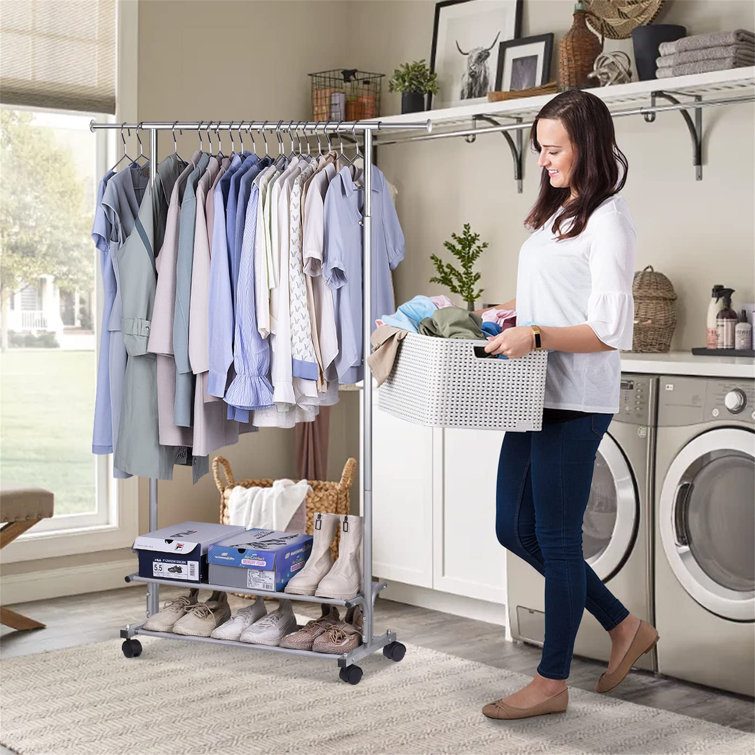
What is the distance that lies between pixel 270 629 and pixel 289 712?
0.41 m

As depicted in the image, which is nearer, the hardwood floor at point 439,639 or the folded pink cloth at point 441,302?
the folded pink cloth at point 441,302

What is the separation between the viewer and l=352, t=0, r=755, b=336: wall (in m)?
3.47

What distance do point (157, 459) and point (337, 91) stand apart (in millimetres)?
2031

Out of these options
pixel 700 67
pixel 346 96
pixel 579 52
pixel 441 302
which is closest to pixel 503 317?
pixel 441 302

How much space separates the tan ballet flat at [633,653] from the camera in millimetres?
2805

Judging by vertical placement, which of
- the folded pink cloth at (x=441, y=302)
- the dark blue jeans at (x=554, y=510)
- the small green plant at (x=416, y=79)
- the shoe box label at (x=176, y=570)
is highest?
the small green plant at (x=416, y=79)

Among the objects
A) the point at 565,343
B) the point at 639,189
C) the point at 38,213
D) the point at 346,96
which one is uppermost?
the point at 346,96

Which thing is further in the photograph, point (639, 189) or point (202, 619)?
point (639, 189)

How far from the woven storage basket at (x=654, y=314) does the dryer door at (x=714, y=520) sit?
0.63 metres

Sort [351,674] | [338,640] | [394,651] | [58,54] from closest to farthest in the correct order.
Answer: [351,674], [338,640], [394,651], [58,54]

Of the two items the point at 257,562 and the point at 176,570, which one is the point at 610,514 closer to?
the point at 257,562

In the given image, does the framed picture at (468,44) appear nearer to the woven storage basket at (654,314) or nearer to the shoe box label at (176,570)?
the woven storage basket at (654,314)

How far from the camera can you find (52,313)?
401cm

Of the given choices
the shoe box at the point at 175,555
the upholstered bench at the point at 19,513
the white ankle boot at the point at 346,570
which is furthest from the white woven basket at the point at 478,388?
the upholstered bench at the point at 19,513
